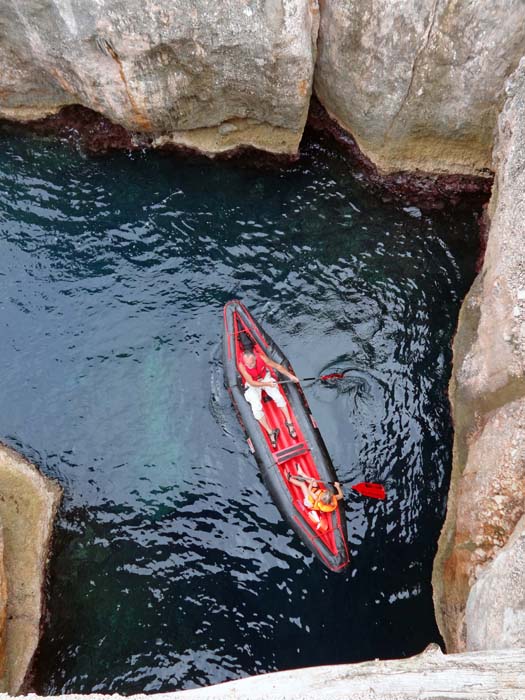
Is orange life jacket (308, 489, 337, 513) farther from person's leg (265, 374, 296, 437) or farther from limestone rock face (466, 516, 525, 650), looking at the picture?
limestone rock face (466, 516, 525, 650)

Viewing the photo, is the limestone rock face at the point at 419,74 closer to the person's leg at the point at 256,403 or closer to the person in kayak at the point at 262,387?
the person in kayak at the point at 262,387

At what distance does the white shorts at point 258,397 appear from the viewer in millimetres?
9555

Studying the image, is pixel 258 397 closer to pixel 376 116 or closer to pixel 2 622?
pixel 2 622

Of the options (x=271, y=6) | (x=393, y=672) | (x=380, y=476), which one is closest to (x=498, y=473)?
(x=380, y=476)

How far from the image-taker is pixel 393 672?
512 centimetres

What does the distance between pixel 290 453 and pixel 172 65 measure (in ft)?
25.5

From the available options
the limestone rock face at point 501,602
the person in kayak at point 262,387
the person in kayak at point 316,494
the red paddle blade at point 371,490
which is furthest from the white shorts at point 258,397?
the limestone rock face at point 501,602

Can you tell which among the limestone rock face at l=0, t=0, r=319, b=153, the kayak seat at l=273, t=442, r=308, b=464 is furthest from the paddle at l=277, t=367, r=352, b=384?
the limestone rock face at l=0, t=0, r=319, b=153

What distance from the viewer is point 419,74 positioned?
978cm

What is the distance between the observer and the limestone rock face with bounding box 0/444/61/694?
7934 mm

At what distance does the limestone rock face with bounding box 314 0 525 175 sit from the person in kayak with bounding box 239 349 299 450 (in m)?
5.21

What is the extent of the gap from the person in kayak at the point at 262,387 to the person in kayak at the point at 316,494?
76cm

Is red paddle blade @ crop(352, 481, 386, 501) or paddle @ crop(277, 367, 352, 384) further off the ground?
paddle @ crop(277, 367, 352, 384)

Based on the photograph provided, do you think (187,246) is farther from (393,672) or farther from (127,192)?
(393,672)
